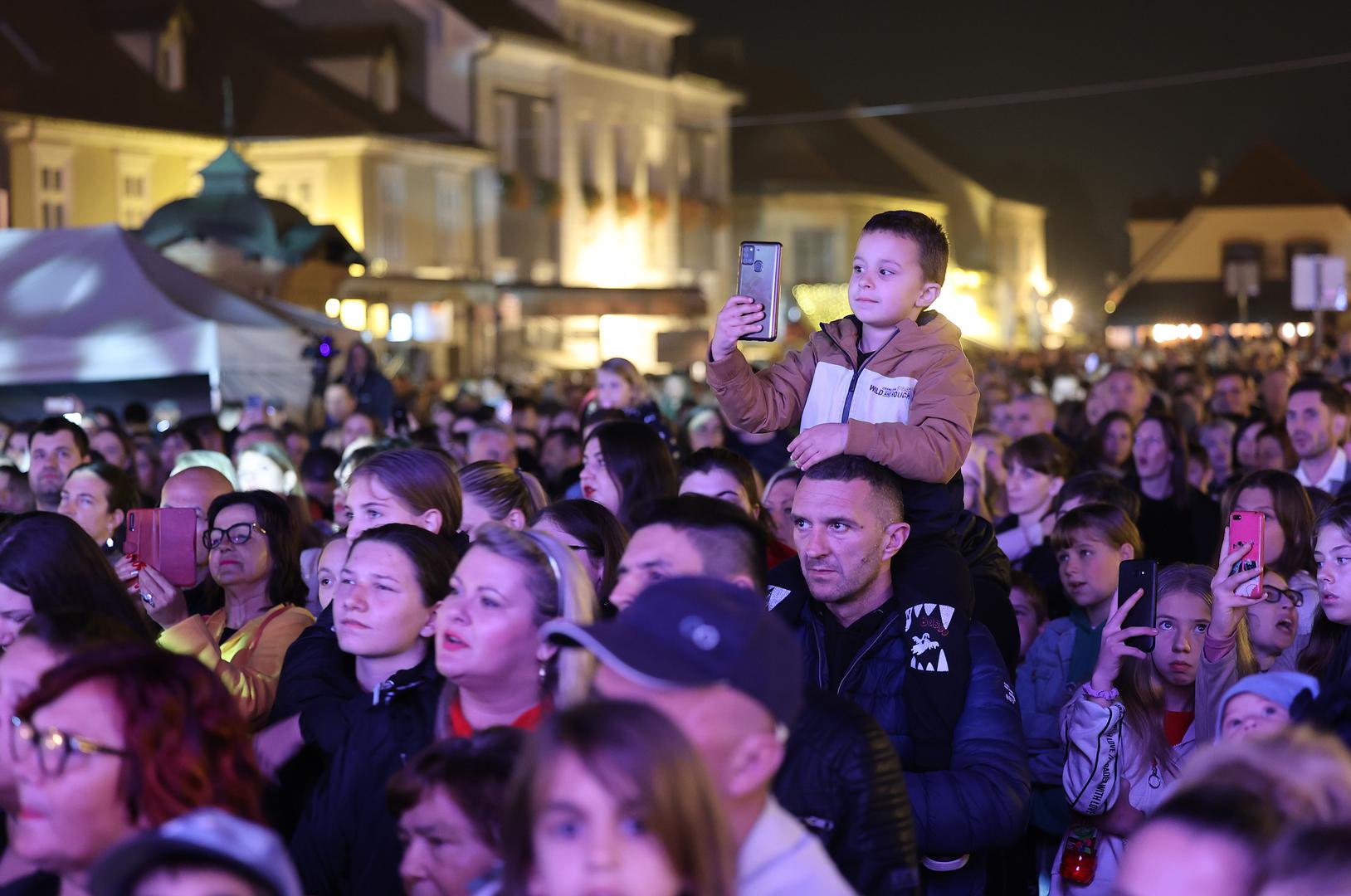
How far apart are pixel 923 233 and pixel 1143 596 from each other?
1202mm

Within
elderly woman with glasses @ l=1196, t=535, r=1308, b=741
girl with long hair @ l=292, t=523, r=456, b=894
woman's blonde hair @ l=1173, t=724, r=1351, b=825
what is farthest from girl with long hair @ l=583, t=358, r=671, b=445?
woman's blonde hair @ l=1173, t=724, r=1351, b=825

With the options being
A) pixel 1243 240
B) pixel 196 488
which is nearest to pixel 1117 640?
pixel 196 488

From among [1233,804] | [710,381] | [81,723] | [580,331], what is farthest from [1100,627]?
[580,331]

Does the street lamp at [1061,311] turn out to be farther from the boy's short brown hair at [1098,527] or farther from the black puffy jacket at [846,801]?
the black puffy jacket at [846,801]

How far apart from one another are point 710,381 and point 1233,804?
8.04 ft

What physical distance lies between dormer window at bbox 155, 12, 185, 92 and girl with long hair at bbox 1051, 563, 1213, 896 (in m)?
35.6

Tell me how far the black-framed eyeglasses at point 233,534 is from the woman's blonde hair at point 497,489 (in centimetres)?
82

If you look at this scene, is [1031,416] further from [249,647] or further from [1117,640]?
[249,647]

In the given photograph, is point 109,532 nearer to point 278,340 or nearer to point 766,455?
point 766,455

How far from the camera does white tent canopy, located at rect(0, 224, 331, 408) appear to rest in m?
16.9

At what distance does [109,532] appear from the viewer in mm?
7738

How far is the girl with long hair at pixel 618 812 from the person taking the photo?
260 cm

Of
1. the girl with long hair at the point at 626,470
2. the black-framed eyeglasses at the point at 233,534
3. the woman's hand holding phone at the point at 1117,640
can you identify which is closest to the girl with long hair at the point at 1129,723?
the woman's hand holding phone at the point at 1117,640

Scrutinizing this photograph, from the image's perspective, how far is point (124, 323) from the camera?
1706cm
